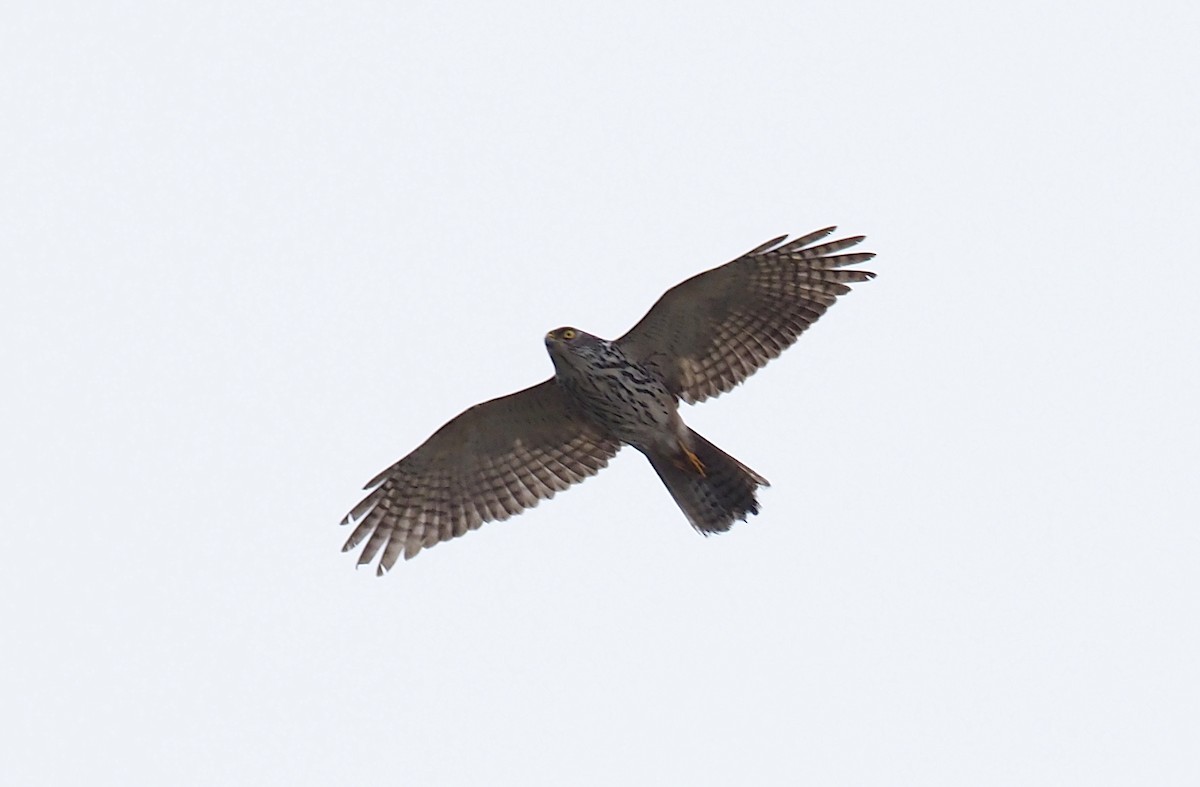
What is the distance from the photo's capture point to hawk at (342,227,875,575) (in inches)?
596

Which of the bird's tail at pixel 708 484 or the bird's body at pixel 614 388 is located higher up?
the bird's body at pixel 614 388

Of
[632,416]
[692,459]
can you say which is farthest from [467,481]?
[692,459]

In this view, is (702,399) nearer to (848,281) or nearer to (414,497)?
(848,281)

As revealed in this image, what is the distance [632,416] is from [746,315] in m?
1.23

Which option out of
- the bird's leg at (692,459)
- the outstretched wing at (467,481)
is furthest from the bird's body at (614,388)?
the outstretched wing at (467,481)

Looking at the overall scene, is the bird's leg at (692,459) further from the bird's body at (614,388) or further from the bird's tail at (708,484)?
the bird's body at (614,388)

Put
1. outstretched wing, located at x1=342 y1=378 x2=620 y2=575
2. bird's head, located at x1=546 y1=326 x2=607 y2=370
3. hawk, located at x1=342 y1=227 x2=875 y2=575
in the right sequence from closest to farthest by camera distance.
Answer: bird's head, located at x1=546 y1=326 x2=607 y2=370
hawk, located at x1=342 y1=227 x2=875 y2=575
outstretched wing, located at x1=342 y1=378 x2=620 y2=575

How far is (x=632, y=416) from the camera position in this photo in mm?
15180

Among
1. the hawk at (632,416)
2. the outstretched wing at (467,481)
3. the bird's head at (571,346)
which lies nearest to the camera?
the bird's head at (571,346)

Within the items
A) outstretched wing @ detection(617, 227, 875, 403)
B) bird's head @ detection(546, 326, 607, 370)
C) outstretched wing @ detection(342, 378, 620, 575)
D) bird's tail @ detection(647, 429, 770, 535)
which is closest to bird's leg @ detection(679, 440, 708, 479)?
bird's tail @ detection(647, 429, 770, 535)

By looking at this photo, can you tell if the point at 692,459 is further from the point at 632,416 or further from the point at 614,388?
the point at 614,388

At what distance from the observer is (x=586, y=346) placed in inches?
587

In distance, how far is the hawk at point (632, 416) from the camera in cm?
1514

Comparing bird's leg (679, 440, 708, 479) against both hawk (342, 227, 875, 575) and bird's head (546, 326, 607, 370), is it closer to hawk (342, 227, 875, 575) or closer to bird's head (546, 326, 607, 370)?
hawk (342, 227, 875, 575)
